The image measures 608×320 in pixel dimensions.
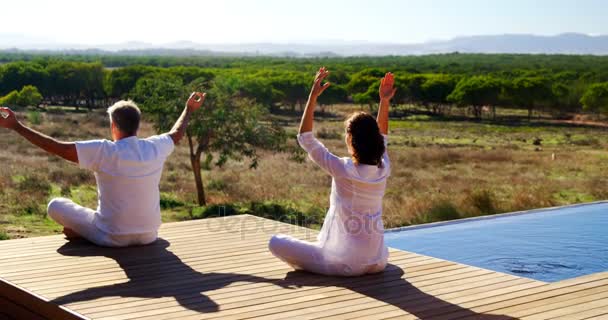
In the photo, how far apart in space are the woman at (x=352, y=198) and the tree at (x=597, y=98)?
47.9 m

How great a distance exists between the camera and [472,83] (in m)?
54.6

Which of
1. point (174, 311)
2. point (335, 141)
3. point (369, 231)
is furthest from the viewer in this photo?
point (335, 141)

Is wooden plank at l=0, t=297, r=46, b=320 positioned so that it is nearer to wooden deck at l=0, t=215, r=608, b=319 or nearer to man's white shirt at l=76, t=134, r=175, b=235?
wooden deck at l=0, t=215, r=608, b=319

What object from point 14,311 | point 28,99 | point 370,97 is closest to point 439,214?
point 14,311

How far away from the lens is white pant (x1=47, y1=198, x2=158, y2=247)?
5.64m

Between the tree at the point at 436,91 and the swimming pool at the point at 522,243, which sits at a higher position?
the swimming pool at the point at 522,243

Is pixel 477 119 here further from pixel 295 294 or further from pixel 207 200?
pixel 295 294

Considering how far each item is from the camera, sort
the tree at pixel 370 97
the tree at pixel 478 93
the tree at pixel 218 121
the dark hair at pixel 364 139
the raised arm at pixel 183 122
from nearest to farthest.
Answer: the dark hair at pixel 364 139 < the raised arm at pixel 183 122 < the tree at pixel 218 121 < the tree at pixel 478 93 < the tree at pixel 370 97

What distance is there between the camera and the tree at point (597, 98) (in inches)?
1955

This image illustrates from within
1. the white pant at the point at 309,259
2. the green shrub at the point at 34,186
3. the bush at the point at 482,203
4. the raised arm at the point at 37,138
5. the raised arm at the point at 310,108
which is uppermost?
the raised arm at the point at 310,108

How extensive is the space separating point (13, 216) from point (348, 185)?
8.65 metres

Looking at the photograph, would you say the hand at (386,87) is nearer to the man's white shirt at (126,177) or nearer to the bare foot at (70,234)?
the man's white shirt at (126,177)

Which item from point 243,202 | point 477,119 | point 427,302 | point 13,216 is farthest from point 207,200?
point 477,119

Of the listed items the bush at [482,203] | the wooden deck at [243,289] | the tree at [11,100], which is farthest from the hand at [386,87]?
the tree at [11,100]
